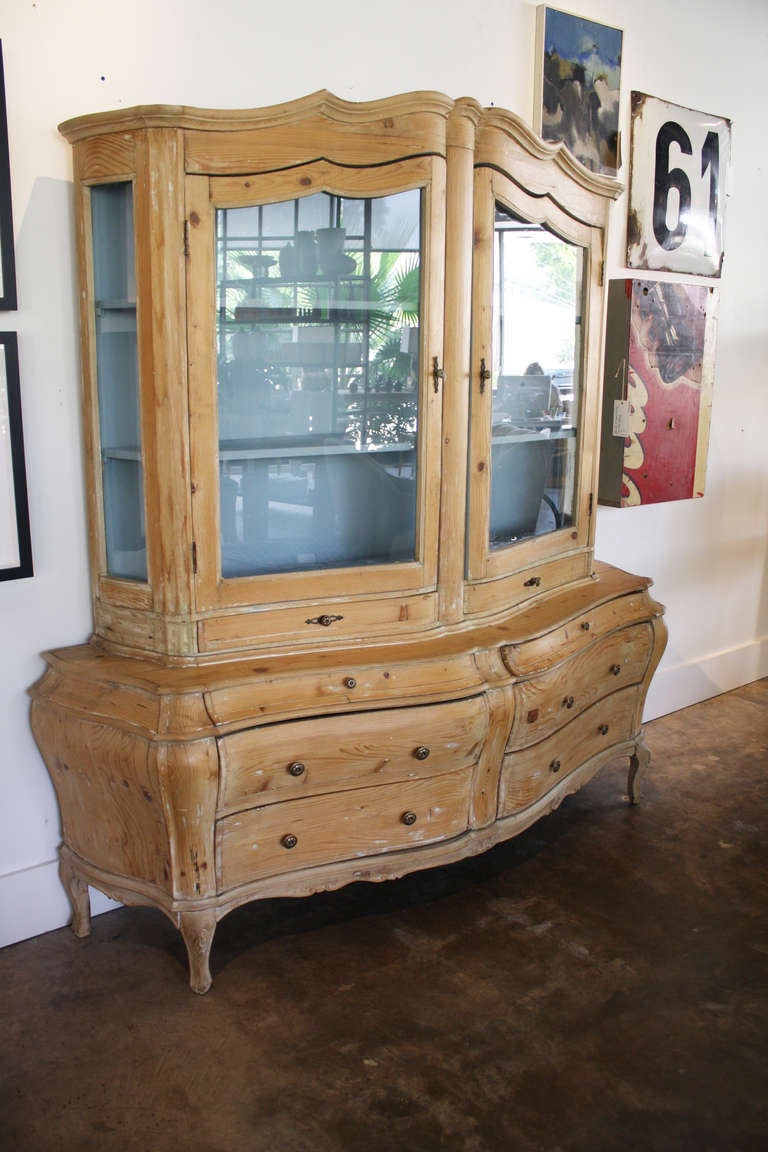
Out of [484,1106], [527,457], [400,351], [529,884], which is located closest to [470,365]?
[400,351]

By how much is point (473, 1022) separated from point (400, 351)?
1590mm

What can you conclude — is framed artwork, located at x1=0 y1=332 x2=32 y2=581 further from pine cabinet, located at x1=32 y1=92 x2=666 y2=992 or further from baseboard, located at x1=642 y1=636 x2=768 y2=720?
baseboard, located at x1=642 y1=636 x2=768 y2=720

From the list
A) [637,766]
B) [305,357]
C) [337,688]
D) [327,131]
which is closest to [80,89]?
[327,131]

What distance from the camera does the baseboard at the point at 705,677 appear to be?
13.6 ft

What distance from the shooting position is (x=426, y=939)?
258 centimetres

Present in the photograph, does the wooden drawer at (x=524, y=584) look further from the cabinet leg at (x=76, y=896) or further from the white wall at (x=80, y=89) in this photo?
the cabinet leg at (x=76, y=896)

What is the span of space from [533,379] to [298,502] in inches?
31.9

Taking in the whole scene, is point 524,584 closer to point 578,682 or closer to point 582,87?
point 578,682

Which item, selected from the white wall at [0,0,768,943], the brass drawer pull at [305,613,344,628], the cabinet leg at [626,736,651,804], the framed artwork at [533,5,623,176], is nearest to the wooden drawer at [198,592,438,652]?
the brass drawer pull at [305,613,344,628]

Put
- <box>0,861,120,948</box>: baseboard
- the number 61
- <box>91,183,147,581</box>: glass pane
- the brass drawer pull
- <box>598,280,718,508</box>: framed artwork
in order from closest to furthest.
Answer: <box>91,183,147,581</box>: glass pane → the brass drawer pull → <box>0,861,120,948</box>: baseboard → <box>598,280,718,508</box>: framed artwork → the number 61

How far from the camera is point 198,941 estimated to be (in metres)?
2.29

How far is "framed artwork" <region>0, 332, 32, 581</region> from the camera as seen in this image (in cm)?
228

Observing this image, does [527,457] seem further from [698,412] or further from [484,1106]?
[484,1106]

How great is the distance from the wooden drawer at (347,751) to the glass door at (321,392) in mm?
325
